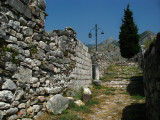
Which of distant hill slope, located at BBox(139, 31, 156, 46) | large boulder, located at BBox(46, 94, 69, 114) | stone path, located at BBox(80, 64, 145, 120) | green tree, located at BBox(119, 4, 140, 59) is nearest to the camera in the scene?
large boulder, located at BBox(46, 94, 69, 114)

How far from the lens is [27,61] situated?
3979 mm

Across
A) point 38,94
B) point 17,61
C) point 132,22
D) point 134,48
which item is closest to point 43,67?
A: point 38,94

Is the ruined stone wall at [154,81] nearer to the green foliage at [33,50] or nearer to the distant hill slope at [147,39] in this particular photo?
the green foliage at [33,50]

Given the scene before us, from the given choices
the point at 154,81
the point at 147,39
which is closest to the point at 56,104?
the point at 154,81

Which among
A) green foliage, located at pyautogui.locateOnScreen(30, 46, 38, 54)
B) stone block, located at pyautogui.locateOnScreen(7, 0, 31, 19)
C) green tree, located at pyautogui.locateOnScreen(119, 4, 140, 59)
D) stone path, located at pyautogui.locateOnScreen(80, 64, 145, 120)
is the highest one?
green tree, located at pyautogui.locateOnScreen(119, 4, 140, 59)

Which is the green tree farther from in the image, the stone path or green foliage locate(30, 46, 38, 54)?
green foliage locate(30, 46, 38, 54)

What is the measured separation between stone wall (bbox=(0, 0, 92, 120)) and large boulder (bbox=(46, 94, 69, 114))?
6.7 inches

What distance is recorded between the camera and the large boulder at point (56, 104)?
15.0 feet

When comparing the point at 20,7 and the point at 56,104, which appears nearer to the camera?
the point at 20,7

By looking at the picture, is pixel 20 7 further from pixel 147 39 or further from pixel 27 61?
pixel 147 39

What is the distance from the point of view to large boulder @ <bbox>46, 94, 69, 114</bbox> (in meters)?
4.57

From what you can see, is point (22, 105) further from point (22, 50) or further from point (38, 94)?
point (22, 50)

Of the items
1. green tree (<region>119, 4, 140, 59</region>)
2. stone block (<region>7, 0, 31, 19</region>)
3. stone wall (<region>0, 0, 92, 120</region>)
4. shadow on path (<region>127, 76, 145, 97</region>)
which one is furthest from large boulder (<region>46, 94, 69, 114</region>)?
green tree (<region>119, 4, 140, 59</region>)

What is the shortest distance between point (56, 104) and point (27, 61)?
5.31ft
